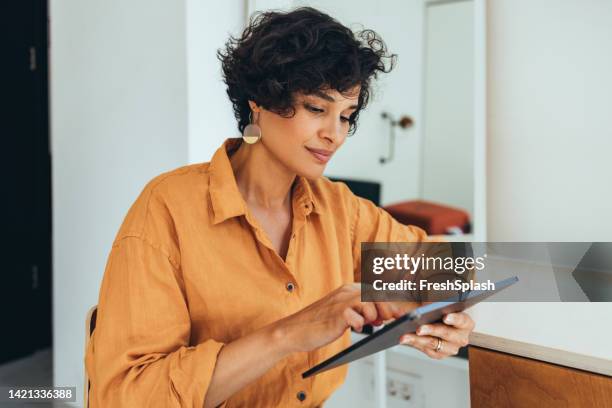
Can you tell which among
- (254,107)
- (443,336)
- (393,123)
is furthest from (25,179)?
(443,336)

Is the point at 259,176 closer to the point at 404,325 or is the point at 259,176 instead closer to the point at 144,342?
the point at 144,342

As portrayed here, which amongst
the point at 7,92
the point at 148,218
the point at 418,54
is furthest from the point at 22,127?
the point at 148,218

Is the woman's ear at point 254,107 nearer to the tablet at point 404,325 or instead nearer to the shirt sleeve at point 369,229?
the shirt sleeve at point 369,229

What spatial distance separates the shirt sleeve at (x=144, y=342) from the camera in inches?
37.2

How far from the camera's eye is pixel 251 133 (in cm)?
124

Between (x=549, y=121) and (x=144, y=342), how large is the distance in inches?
48.8

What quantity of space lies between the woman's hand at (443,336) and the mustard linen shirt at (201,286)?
0.29 metres

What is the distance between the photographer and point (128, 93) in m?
2.21

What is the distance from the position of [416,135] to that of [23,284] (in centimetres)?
216

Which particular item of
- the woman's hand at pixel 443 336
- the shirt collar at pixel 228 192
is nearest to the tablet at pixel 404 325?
the woman's hand at pixel 443 336

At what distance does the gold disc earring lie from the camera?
4.02ft

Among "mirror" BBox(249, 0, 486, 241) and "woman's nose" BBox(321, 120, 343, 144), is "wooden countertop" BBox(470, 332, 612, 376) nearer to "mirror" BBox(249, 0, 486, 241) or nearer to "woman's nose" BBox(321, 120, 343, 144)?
"woman's nose" BBox(321, 120, 343, 144)

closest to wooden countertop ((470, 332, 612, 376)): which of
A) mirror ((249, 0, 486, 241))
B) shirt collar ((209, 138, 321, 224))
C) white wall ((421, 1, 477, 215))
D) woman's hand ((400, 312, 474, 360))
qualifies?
woman's hand ((400, 312, 474, 360))

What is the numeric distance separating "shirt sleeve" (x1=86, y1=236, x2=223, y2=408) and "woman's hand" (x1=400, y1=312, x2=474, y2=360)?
318 millimetres
